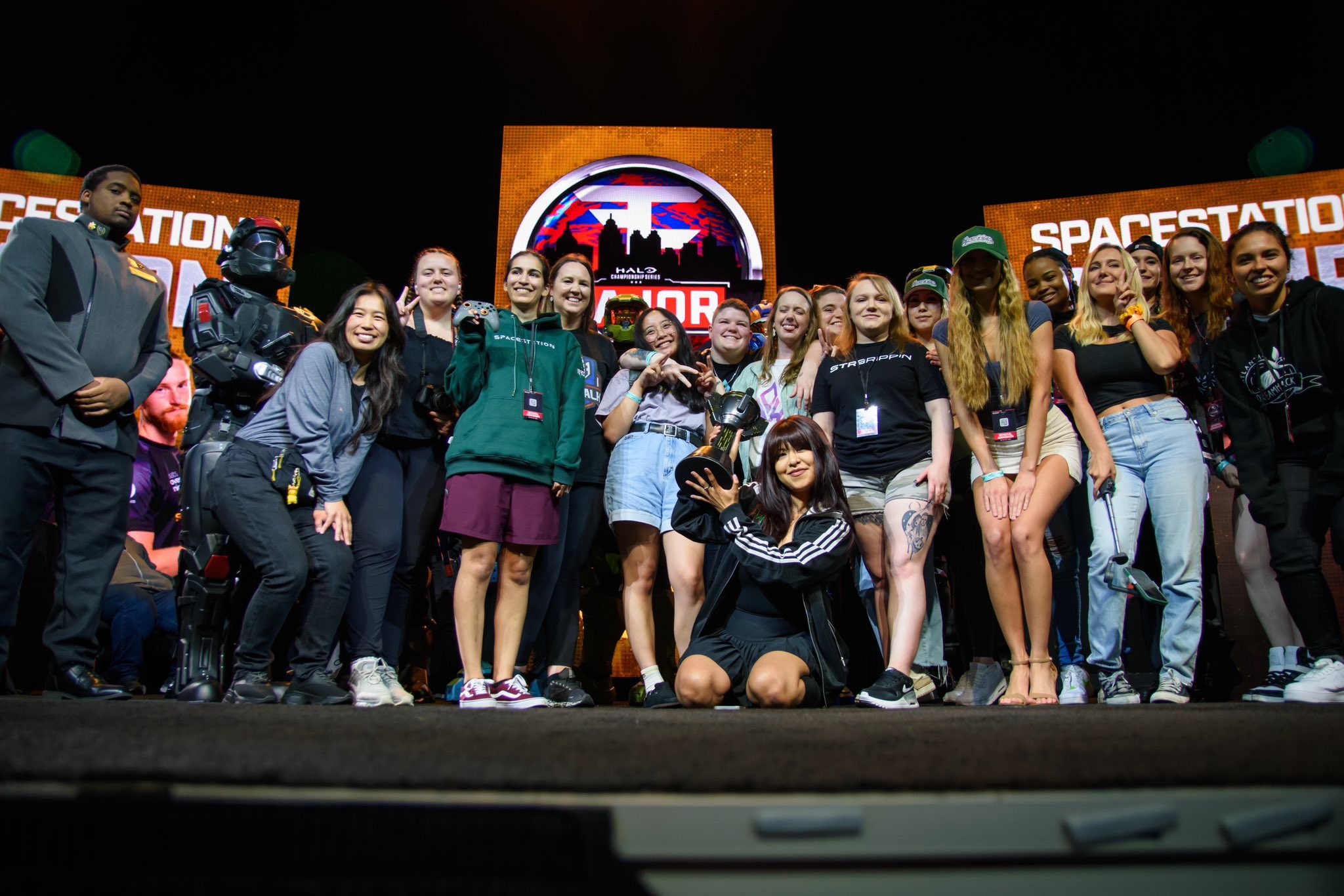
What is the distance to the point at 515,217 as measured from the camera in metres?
6.81

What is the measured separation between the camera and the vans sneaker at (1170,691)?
2.87 metres

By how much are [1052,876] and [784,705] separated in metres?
1.69

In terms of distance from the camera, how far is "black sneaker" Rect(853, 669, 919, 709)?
9.21 feet

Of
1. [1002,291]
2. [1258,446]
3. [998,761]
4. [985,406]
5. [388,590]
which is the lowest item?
Result: [998,761]

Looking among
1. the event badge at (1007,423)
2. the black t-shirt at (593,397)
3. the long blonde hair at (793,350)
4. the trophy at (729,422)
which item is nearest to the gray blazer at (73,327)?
the black t-shirt at (593,397)

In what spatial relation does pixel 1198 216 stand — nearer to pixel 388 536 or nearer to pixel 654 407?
pixel 654 407

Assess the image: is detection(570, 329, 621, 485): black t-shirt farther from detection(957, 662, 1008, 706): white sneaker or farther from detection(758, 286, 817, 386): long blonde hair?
detection(957, 662, 1008, 706): white sneaker

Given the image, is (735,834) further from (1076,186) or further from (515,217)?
(1076,186)

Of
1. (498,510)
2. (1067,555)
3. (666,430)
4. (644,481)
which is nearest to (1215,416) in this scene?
(1067,555)

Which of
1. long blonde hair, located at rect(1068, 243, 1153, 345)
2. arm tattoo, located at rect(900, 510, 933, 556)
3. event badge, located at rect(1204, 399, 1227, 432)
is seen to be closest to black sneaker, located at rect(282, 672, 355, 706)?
arm tattoo, located at rect(900, 510, 933, 556)

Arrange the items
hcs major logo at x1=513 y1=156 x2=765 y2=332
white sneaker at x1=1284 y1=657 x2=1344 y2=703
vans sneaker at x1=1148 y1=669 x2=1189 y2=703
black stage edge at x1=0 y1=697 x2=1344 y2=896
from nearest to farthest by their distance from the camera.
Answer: black stage edge at x1=0 y1=697 x2=1344 y2=896, white sneaker at x1=1284 y1=657 x2=1344 y2=703, vans sneaker at x1=1148 y1=669 x2=1189 y2=703, hcs major logo at x1=513 y1=156 x2=765 y2=332

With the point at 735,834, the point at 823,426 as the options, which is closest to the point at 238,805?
the point at 735,834

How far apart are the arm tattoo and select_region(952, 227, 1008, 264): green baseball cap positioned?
0.97m

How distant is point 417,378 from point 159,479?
230 cm
